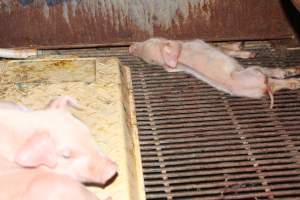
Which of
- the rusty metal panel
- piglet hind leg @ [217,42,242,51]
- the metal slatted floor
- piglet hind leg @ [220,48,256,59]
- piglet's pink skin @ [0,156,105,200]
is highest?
the rusty metal panel

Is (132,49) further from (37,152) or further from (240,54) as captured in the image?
(37,152)

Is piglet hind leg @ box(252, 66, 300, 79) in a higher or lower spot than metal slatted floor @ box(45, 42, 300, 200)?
higher

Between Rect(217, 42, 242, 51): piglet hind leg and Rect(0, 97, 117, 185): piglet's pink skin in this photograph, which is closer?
Rect(0, 97, 117, 185): piglet's pink skin

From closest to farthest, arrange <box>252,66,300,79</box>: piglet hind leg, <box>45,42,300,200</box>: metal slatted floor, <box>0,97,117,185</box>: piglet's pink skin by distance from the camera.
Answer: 1. <box>0,97,117,185</box>: piglet's pink skin
2. <box>45,42,300,200</box>: metal slatted floor
3. <box>252,66,300,79</box>: piglet hind leg

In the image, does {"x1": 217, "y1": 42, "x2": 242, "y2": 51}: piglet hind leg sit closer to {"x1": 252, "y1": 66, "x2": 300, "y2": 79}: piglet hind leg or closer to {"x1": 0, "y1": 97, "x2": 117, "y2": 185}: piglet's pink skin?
{"x1": 252, "y1": 66, "x2": 300, "y2": 79}: piglet hind leg

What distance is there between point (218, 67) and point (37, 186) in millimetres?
1950

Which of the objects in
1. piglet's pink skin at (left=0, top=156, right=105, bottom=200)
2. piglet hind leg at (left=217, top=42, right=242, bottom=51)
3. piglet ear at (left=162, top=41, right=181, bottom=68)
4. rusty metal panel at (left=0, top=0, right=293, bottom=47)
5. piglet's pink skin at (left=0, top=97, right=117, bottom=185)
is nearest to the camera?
piglet's pink skin at (left=0, top=156, right=105, bottom=200)

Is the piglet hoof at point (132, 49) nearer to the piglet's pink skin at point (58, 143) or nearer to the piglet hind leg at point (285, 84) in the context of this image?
the piglet hind leg at point (285, 84)

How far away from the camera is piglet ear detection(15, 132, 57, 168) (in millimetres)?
2051

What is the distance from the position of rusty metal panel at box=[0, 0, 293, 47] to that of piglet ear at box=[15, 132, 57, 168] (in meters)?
2.25

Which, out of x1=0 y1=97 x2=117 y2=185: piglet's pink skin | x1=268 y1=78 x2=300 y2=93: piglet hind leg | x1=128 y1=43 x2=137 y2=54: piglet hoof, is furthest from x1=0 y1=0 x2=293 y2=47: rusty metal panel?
x1=0 y1=97 x2=117 y2=185: piglet's pink skin

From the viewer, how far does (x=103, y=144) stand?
261 centimetres

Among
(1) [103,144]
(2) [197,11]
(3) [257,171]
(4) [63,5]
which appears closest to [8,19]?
(4) [63,5]

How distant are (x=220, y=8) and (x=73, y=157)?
2.58 metres
